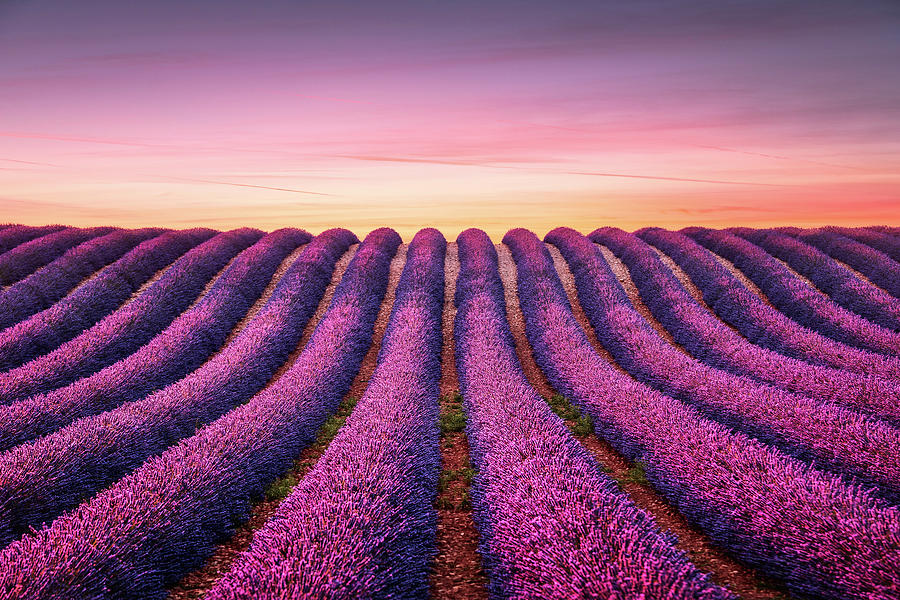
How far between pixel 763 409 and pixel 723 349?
3.54 m

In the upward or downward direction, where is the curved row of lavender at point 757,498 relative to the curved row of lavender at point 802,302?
downward

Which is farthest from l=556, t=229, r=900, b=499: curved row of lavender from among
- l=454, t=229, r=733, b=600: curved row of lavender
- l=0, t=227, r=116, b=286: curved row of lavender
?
l=0, t=227, r=116, b=286: curved row of lavender

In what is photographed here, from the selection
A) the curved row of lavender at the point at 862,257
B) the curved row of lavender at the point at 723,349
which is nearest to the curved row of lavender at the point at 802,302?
the curved row of lavender at the point at 723,349

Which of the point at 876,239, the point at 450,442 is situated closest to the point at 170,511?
the point at 450,442

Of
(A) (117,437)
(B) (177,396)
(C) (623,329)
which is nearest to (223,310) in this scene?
(B) (177,396)

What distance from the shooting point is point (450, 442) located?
7289 millimetres

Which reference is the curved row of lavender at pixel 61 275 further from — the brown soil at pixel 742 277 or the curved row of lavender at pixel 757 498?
the brown soil at pixel 742 277

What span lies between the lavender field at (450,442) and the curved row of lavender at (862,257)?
21cm

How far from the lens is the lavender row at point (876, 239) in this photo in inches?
709

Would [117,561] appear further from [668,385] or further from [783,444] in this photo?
[668,385]

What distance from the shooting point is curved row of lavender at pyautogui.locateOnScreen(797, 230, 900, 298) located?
48.4 ft

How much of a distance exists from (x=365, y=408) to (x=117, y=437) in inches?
109

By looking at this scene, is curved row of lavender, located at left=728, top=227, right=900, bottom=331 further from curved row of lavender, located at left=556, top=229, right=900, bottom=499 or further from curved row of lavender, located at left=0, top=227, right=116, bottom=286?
curved row of lavender, located at left=0, top=227, right=116, bottom=286

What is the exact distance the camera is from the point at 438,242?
22047 mm
